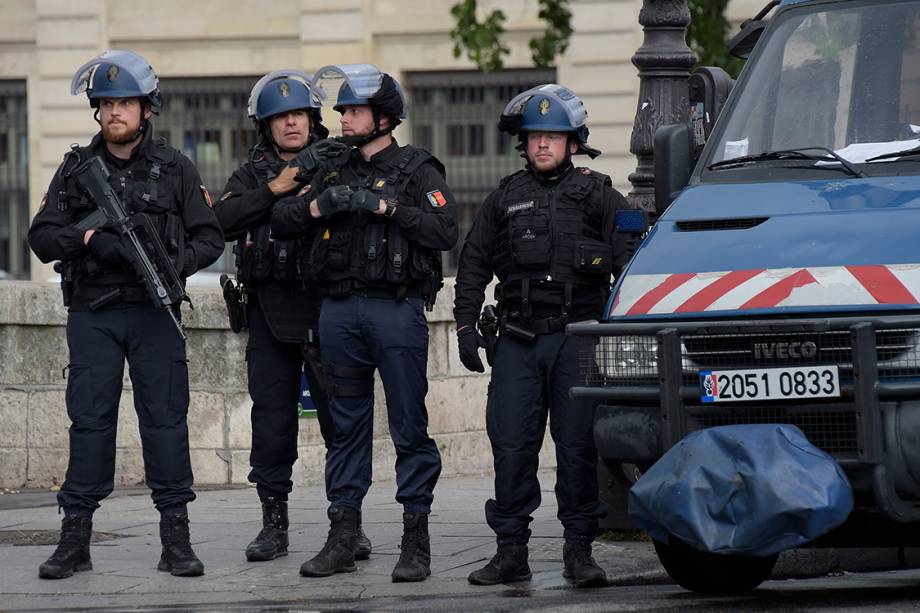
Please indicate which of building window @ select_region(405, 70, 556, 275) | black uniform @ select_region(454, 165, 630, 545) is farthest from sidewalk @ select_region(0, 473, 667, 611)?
building window @ select_region(405, 70, 556, 275)

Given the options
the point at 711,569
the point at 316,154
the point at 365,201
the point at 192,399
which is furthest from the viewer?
the point at 192,399

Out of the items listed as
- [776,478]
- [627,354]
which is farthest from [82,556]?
[776,478]

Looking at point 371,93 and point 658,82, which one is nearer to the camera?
point 371,93

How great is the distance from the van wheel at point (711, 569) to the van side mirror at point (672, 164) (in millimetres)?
1435

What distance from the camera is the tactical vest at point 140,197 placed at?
857 cm

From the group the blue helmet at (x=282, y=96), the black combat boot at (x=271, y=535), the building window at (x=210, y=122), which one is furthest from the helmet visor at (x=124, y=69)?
the building window at (x=210, y=122)

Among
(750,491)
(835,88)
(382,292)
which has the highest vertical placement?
(835,88)

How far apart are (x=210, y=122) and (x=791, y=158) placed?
18448 mm

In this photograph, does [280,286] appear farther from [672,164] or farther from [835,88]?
[835,88]

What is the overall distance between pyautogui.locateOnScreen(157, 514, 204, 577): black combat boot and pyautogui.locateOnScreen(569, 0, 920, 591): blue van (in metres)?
2.04

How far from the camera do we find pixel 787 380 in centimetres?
697

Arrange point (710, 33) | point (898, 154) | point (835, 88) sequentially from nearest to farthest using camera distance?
A: point (898, 154) < point (835, 88) < point (710, 33)

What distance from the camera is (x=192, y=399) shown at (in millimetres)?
11875

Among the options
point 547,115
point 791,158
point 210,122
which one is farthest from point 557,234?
point 210,122
